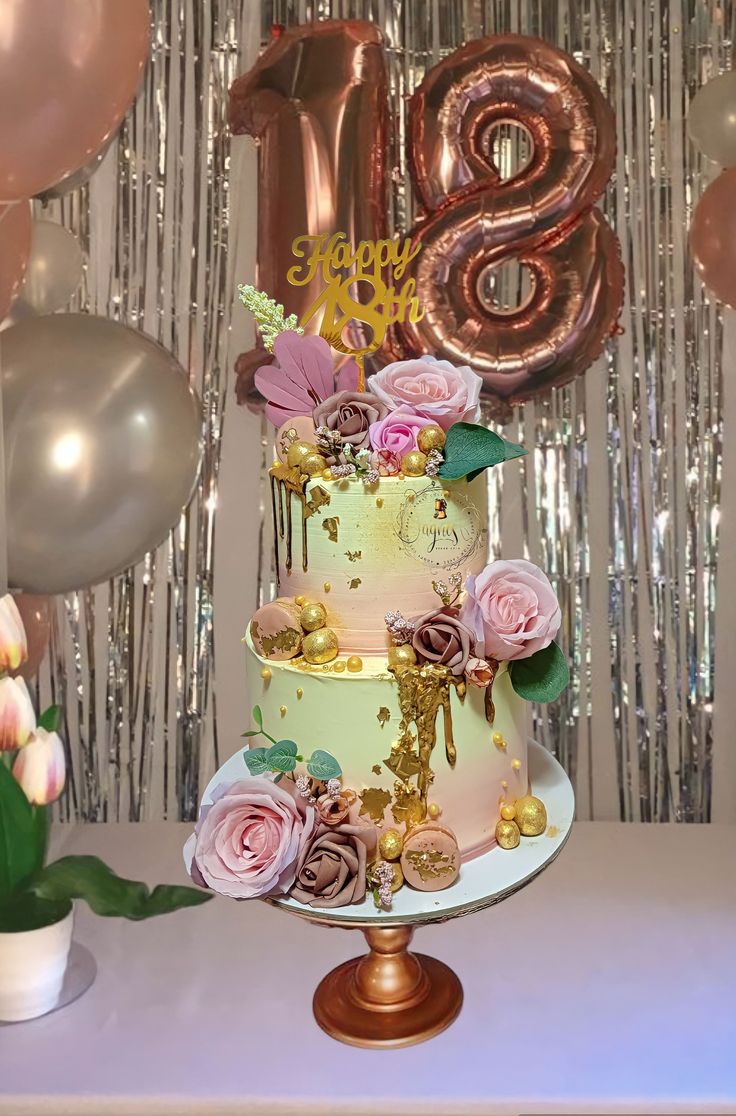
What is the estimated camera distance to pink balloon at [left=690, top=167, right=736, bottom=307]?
6.06 feet

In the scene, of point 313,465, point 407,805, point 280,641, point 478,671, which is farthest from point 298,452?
point 407,805

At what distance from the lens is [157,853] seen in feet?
7.57

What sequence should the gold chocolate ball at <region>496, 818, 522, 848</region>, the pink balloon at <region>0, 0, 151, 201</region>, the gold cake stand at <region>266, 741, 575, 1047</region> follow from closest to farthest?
the pink balloon at <region>0, 0, 151, 201</region>, the gold cake stand at <region>266, 741, 575, 1047</region>, the gold chocolate ball at <region>496, 818, 522, 848</region>

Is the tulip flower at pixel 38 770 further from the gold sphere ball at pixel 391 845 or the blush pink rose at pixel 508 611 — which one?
the blush pink rose at pixel 508 611

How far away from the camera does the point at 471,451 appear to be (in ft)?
4.37

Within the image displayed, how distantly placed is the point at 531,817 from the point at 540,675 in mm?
199

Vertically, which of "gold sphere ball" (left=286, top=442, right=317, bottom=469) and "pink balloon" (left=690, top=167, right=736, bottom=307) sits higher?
"pink balloon" (left=690, top=167, right=736, bottom=307)

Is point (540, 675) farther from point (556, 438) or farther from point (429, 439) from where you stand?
point (556, 438)

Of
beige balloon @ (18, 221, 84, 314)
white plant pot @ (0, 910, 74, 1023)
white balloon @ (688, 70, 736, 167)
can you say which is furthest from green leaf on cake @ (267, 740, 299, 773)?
white balloon @ (688, 70, 736, 167)

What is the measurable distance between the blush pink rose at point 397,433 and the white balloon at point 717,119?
98 centimetres

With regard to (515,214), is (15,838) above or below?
below

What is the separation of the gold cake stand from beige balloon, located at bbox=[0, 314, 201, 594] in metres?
0.64

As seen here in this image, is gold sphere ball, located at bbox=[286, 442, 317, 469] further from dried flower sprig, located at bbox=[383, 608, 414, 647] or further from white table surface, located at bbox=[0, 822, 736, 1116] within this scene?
white table surface, located at bbox=[0, 822, 736, 1116]

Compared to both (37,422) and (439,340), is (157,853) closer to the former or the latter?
(37,422)
